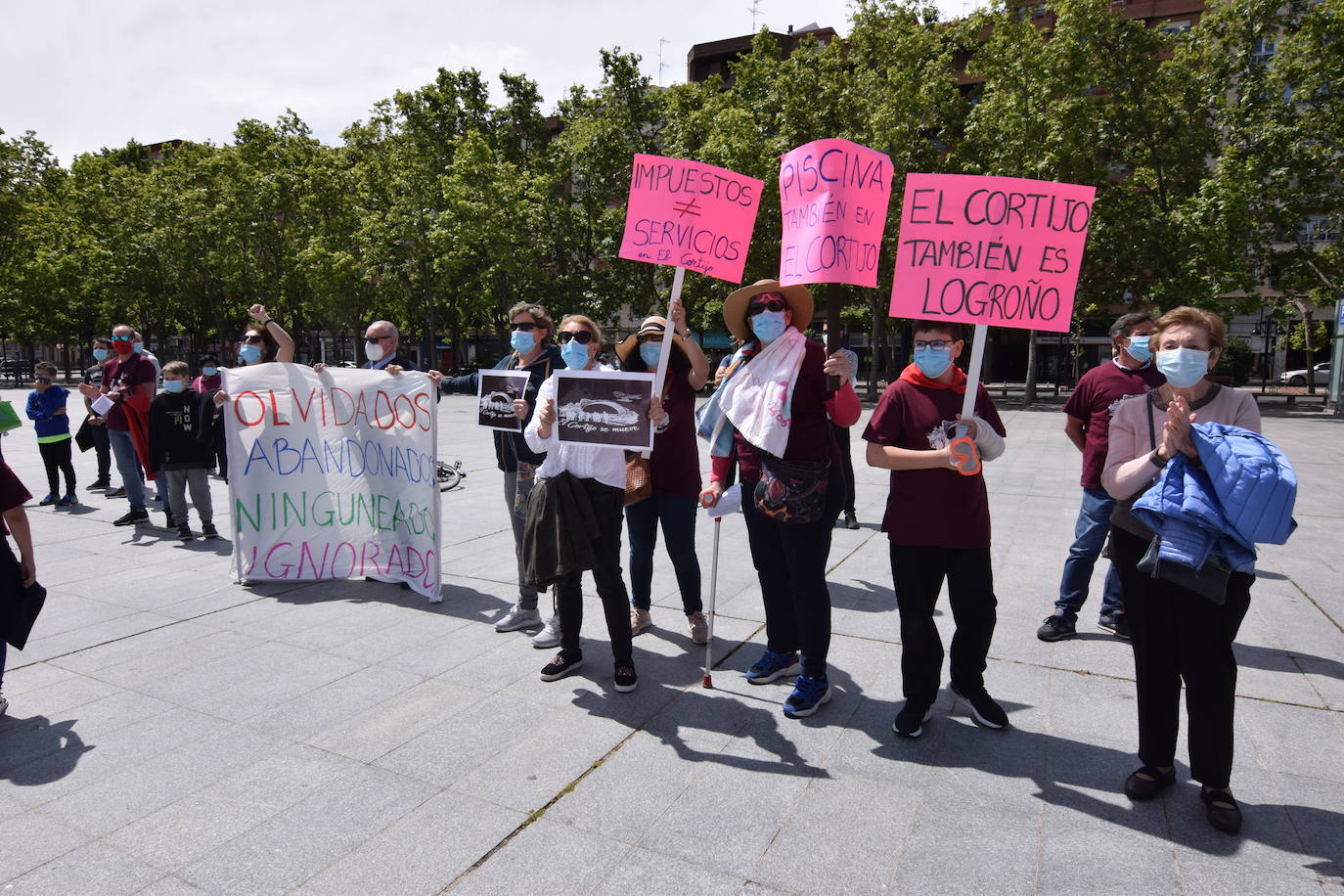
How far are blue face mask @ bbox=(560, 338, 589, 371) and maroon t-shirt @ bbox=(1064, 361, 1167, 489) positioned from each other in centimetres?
269

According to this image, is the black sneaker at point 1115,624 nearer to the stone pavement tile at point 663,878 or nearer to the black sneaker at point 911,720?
the black sneaker at point 911,720

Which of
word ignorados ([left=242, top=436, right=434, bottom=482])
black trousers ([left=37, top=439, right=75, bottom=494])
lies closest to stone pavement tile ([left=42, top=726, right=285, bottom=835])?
word ignorados ([left=242, top=436, right=434, bottom=482])

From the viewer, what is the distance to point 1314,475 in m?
11.6

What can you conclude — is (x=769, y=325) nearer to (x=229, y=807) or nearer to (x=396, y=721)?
(x=396, y=721)

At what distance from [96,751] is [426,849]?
178 cm

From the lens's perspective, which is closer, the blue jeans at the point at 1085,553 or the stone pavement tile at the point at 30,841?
the stone pavement tile at the point at 30,841

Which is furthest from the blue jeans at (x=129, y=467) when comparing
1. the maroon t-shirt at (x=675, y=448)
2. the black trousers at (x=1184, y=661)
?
the black trousers at (x=1184, y=661)

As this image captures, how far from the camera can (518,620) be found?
5023mm

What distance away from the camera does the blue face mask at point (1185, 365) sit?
2.84 meters

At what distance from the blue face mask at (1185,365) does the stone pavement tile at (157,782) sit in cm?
389

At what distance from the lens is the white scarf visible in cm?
360

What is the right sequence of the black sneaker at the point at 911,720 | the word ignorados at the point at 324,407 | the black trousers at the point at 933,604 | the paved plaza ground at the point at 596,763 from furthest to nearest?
the word ignorados at the point at 324,407, the black sneaker at the point at 911,720, the black trousers at the point at 933,604, the paved plaza ground at the point at 596,763

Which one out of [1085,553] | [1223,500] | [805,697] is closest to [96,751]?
[805,697]

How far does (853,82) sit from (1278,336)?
36053 millimetres
